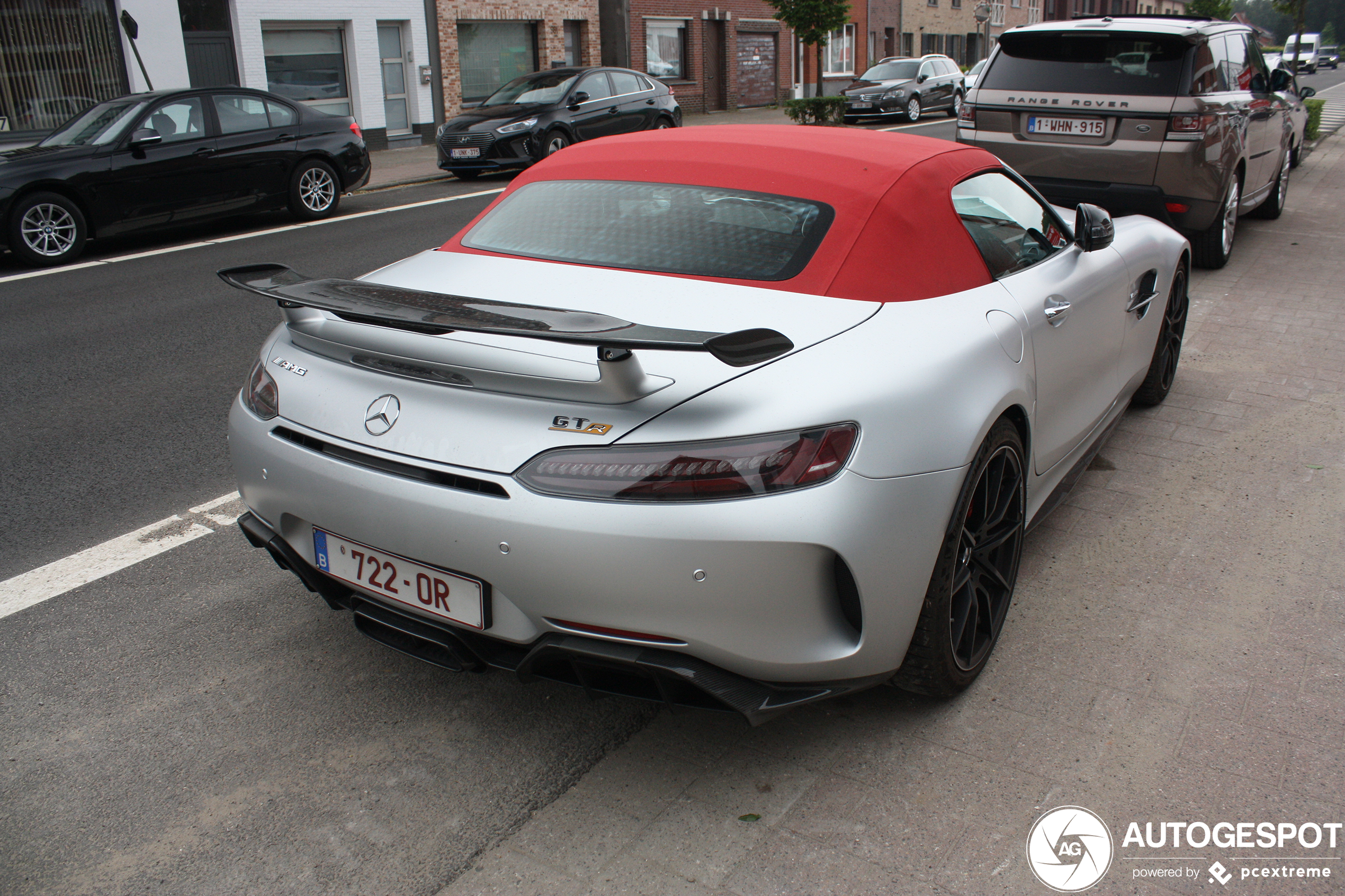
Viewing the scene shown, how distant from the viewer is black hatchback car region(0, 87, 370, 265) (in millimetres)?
9992

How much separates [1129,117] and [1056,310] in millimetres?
5338

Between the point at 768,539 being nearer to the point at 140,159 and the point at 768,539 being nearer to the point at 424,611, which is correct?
the point at 424,611

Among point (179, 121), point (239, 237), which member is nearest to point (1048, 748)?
point (239, 237)

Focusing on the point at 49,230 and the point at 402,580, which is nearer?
the point at 402,580

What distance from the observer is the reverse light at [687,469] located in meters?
2.19

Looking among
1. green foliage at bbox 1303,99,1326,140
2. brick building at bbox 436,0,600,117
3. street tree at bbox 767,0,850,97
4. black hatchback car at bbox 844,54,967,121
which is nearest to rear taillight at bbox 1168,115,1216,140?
green foliage at bbox 1303,99,1326,140

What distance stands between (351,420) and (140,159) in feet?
31.9

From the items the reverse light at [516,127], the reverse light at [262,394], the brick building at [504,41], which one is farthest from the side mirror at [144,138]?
the brick building at [504,41]

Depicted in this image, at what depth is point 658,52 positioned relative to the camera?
30.6 m

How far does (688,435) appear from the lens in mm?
2203

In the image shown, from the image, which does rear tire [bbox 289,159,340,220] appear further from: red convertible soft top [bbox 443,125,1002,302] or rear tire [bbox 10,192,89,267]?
red convertible soft top [bbox 443,125,1002,302]

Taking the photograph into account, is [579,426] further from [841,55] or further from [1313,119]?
[841,55]

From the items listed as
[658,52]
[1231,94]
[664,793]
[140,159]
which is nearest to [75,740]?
[664,793]

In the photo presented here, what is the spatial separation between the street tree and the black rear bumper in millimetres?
26390
